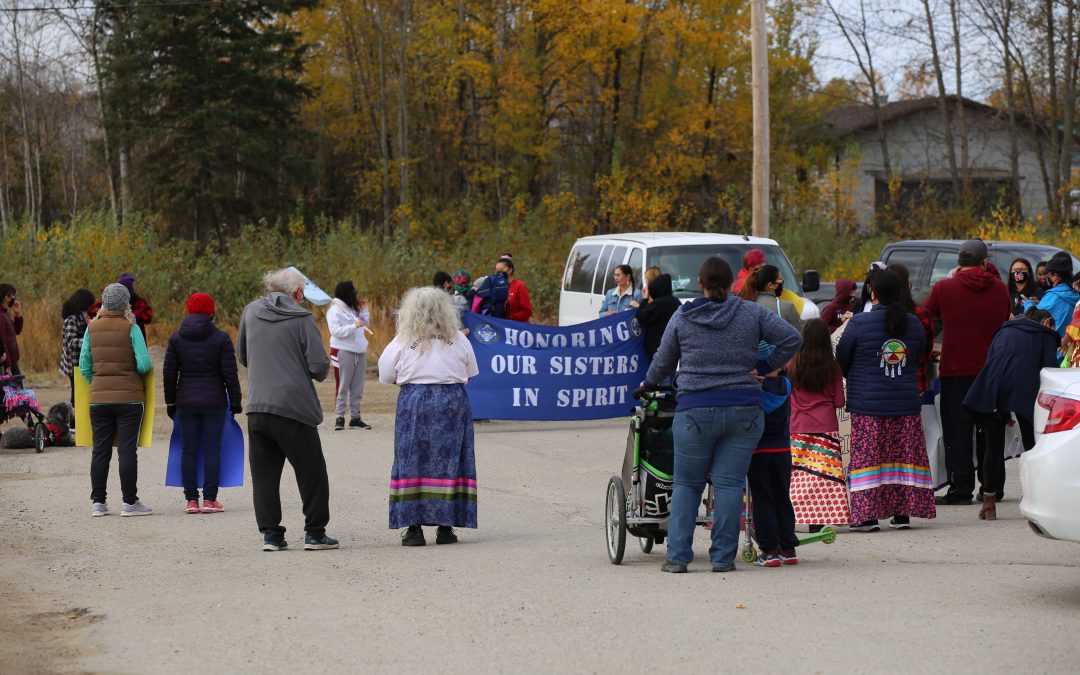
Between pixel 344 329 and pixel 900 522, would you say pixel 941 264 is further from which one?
pixel 900 522

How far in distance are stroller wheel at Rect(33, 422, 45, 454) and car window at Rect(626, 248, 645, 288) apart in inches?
284

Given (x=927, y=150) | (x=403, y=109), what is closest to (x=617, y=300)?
(x=403, y=109)

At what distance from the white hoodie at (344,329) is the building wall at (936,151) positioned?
3805 centimetres

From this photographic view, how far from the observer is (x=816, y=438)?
1047cm

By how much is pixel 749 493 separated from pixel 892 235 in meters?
33.5

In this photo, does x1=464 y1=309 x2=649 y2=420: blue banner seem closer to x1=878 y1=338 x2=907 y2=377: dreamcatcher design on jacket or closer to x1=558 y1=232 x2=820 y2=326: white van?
x1=558 y1=232 x2=820 y2=326: white van

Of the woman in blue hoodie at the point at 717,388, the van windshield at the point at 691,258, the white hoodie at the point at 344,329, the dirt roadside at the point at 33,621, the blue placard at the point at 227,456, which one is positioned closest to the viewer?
the dirt roadside at the point at 33,621

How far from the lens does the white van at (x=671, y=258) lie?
1795 cm

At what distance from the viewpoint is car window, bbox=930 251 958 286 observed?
1925 centimetres

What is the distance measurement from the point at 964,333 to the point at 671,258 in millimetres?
6890

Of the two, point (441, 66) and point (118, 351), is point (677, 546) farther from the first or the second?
point (441, 66)

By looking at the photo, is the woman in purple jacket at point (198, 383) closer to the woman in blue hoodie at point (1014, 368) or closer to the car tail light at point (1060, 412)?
the woman in blue hoodie at point (1014, 368)

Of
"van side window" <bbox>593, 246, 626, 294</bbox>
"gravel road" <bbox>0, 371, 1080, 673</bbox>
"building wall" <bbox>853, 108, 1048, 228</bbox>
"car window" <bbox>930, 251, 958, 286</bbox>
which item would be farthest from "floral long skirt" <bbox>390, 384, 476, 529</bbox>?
"building wall" <bbox>853, 108, 1048, 228</bbox>

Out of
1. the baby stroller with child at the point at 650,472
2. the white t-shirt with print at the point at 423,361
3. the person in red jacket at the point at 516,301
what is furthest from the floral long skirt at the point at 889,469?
the person in red jacket at the point at 516,301
